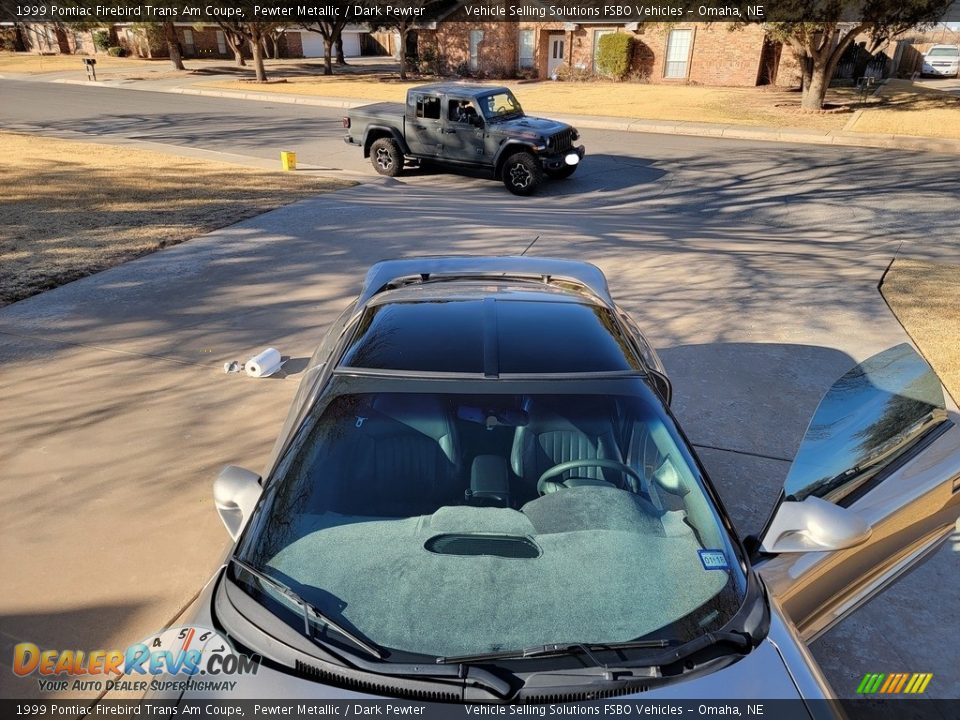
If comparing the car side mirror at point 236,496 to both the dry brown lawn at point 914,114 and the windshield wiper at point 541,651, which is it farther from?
the dry brown lawn at point 914,114

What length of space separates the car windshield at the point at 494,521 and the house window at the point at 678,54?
3482cm

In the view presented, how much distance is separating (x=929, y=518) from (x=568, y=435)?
5.21 feet

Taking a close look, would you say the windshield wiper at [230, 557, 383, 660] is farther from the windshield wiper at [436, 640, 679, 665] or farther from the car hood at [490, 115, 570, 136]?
the car hood at [490, 115, 570, 136]

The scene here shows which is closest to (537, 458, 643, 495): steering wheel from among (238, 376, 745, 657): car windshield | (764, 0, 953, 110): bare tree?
(238, 376, 745, 657): car windshield

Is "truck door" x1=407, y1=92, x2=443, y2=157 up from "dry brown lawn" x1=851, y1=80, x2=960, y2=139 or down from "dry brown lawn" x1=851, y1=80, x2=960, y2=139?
Result: up

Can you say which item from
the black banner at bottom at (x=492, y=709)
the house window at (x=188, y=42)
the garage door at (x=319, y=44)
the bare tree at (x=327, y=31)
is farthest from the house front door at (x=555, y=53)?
the black banner at bottom at (x=492, y=709)

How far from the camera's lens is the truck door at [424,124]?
13352 mm

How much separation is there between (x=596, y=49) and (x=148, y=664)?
37.0 metres

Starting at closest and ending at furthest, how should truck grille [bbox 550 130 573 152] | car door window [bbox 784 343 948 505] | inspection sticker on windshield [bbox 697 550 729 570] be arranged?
inspection sticker on windshield [bbox 697 550 729 570], car door window [bbox 784 343 948 505], truck grille [bbox 550 130 573 152]

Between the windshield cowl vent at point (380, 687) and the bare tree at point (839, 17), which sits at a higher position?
the bare tree at point (839, 17)

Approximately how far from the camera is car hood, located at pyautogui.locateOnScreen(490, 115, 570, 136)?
41.6ft

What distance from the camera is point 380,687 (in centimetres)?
181

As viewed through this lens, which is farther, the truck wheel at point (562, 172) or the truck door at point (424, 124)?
the truck door at point (424, 124)

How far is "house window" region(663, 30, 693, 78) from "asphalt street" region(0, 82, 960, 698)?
21.4m
